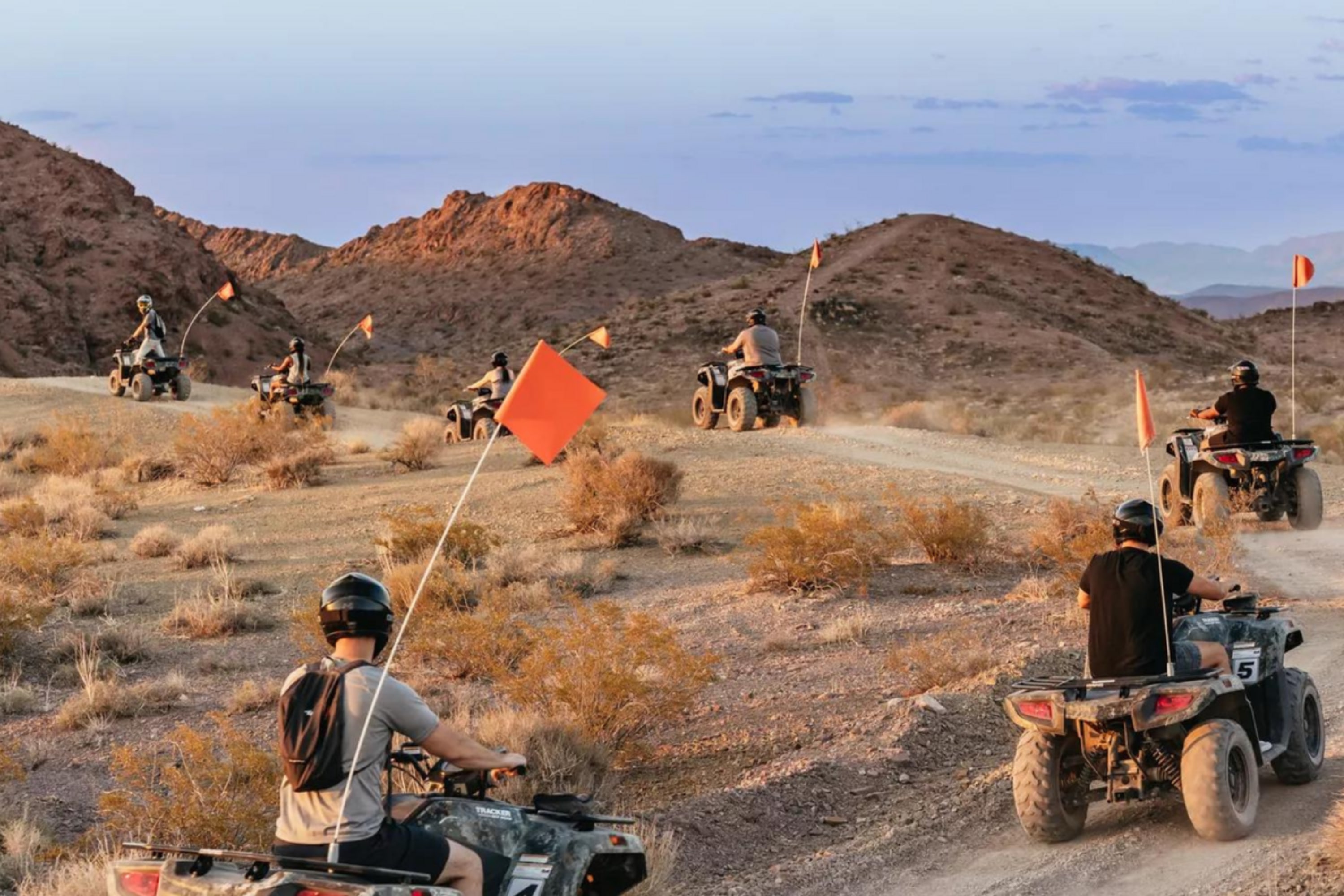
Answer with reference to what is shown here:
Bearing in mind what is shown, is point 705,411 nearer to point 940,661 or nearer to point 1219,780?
point 940,661

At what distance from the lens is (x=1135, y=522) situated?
322 inches

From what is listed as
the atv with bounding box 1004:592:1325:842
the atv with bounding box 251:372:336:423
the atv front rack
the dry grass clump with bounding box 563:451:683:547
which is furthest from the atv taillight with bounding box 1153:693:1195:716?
the atv with bounding box 251:372:336:423

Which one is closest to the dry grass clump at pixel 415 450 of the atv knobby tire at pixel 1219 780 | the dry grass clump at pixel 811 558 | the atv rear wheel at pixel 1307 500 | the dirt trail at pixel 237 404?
the dirt trail at pixel 237 404

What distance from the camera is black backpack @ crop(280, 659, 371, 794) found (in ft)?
18.0

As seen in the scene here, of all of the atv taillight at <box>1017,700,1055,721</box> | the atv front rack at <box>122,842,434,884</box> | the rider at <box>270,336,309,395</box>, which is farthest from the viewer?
the rider at <box>270,336,309,395</box>

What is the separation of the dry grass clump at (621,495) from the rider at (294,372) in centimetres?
1091

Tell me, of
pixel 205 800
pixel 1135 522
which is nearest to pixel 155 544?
pixel 205 800

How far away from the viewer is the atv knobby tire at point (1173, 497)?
1750cm

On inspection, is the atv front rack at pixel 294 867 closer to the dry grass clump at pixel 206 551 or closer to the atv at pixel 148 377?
the dry grass clump at pixel 206 551

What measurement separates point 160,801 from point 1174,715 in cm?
496

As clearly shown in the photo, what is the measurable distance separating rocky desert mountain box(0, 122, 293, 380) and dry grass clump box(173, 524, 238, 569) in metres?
35.7

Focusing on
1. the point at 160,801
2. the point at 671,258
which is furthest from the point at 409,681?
the point at 671,258

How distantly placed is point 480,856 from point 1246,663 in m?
4.46

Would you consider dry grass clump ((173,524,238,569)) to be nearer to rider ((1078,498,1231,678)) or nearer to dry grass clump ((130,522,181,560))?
dry grass clump ((130,522,181,560))
